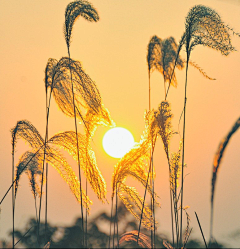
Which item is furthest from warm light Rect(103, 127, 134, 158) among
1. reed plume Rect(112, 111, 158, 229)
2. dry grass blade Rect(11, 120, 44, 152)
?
dry grass blade Rect(11, 120, 44, 152)

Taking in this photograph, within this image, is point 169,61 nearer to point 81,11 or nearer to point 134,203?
point 81,11

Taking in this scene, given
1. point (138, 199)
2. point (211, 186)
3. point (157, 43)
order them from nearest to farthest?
point (211, 186)
point (138, 199)
point (157, 43)

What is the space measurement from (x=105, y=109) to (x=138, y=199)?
3.13 feet

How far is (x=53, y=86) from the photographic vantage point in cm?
385

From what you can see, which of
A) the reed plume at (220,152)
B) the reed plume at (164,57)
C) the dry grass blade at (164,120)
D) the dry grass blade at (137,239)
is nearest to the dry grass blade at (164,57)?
the reed plume at (164,57)

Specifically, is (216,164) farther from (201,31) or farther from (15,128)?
(15,128)

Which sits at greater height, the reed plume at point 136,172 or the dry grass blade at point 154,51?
the dry grass blade at point 154,51

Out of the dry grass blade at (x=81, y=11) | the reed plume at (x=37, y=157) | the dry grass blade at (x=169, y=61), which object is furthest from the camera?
the dry grass blade at (x=169, y=61)

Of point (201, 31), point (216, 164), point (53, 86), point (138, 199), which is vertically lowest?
point (138, 199)

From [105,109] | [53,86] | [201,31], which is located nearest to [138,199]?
[105,109]

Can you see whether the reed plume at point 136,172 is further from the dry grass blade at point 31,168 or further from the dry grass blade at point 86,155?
the dry grass blade at point 31,168

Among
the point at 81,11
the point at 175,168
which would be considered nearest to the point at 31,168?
the point at 175,168

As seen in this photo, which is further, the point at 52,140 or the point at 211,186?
the point at 52,140

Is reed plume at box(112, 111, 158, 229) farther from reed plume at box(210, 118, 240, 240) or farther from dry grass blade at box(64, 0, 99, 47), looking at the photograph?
reed plume at box(210, 118, 240, 240)
